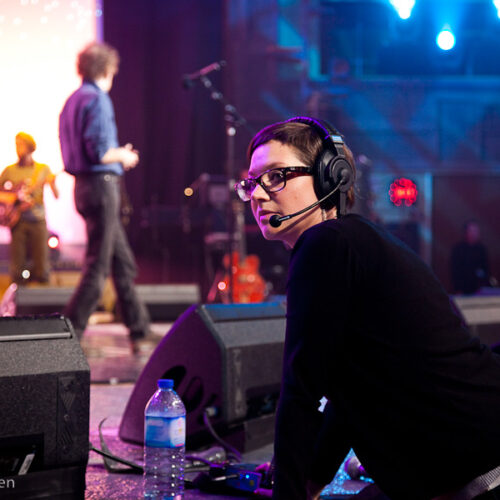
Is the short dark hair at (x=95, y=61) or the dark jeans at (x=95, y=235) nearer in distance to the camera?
the dark jeans at (x=95, y=235)

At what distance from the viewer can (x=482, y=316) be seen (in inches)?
201

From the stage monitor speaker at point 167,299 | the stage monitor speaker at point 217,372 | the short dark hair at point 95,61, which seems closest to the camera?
the stage monitor speaker at point 217,372

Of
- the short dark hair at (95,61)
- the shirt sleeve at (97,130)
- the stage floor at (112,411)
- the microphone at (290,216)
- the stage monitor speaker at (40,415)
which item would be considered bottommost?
the stage floor at (112,411)

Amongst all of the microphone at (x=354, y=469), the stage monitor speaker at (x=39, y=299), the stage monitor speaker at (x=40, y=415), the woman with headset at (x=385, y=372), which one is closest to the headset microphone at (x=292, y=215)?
the woman with headset at (x=385, y=372)

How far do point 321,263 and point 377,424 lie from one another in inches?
14.5

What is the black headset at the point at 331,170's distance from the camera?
1595 mm

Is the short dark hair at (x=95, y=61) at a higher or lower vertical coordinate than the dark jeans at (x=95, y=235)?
higher

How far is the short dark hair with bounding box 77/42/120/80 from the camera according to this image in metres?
4.34

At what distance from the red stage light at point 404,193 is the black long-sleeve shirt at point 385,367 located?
12.9 feet

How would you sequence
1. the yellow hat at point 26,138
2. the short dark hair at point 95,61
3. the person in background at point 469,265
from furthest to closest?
1. the person in background at point 469,265
2. the yellow hat at point 26,138
3. the short dark hair at point 95,61

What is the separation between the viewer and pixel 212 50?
9.60 m

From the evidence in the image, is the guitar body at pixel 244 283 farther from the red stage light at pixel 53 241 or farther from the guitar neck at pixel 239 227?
the red stage light at pixel 53 241

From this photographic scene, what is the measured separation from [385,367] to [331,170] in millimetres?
458

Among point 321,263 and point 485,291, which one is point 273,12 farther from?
point 321,263
